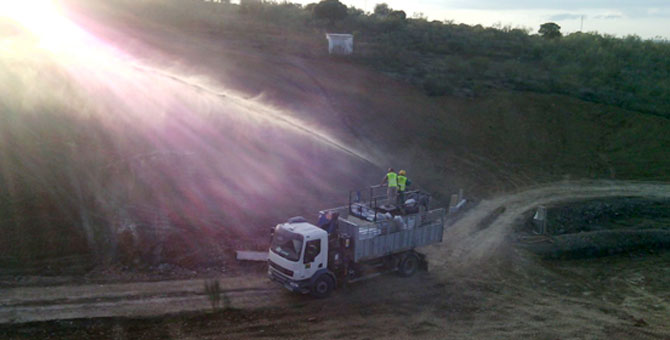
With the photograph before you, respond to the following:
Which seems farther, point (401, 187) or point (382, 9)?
point (382, 9)

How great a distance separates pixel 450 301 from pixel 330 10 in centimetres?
5370

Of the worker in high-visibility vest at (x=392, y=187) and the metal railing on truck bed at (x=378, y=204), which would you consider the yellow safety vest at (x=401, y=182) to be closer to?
the worker in high-visibility vest at (x=392, y=187)

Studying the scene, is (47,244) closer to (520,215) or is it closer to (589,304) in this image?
(589,304)

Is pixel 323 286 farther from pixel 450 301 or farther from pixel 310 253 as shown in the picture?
pixel 450 301

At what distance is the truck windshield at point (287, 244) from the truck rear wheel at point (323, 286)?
3.93 feet

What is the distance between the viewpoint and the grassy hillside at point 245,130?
71.1 ft

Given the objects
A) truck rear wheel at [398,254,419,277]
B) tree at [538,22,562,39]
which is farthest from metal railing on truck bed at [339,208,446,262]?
tree at [538,22,562,39]

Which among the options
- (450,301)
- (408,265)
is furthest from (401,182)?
(450,301)

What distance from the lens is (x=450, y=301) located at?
1911 cm

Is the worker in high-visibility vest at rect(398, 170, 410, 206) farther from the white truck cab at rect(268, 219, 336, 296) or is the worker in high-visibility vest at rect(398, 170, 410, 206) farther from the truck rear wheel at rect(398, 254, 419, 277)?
the white truck cab at rect(268, 219, 336, 296)

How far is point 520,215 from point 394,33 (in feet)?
136

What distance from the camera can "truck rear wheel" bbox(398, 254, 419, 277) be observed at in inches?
809

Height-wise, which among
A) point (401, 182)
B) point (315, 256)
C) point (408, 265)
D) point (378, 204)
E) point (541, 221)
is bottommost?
point (408, 265)

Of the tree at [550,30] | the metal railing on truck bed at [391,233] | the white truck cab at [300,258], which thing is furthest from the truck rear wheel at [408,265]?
the tree at [550,30]
